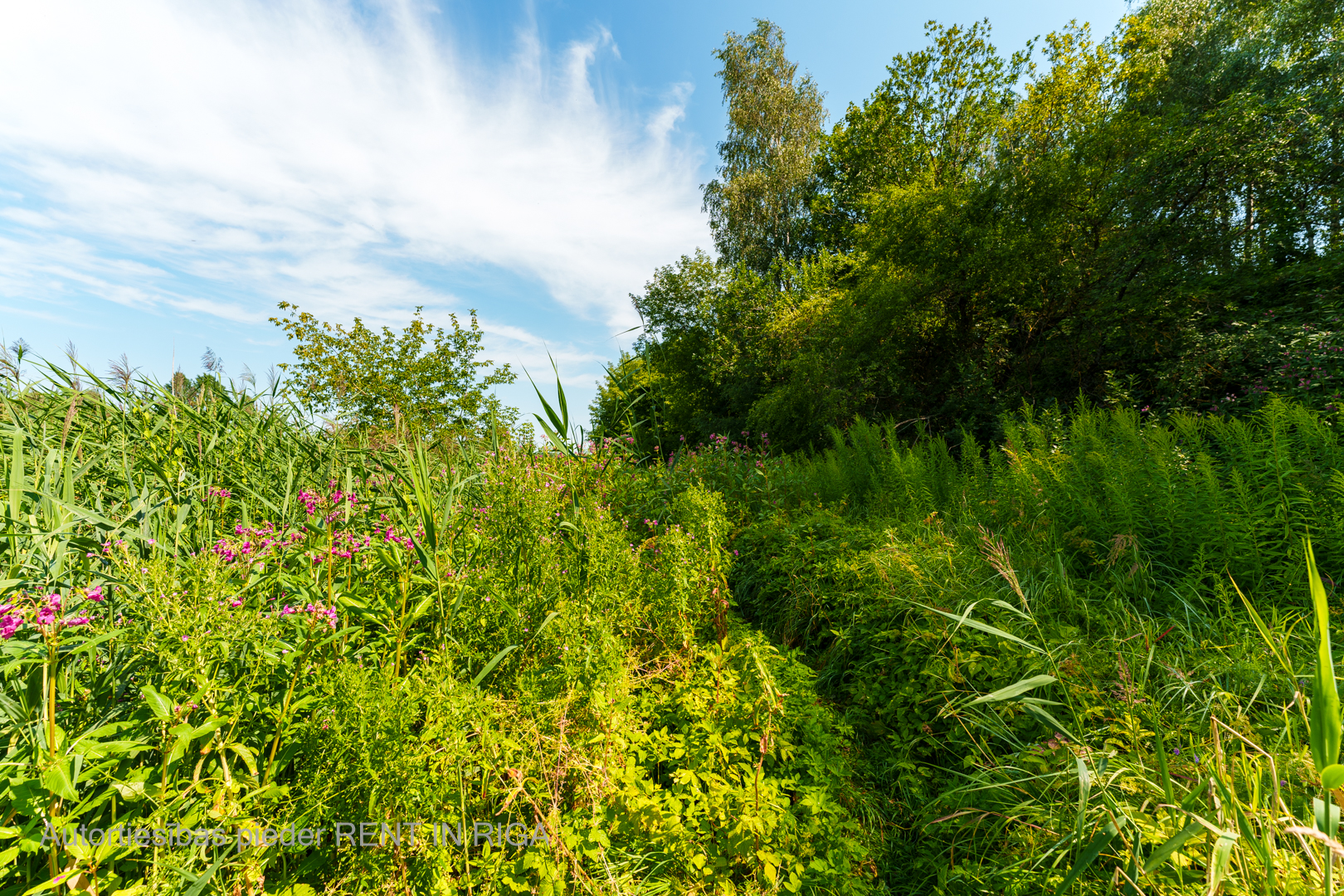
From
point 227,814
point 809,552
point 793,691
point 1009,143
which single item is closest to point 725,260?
point 1009,143

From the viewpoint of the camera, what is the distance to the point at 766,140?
599 inches

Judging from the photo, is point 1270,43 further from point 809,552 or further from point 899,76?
point 809,552

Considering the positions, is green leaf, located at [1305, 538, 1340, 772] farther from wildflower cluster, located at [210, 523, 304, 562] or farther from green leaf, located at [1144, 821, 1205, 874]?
wildflower cluster, located at [210, 523, 304, 562]

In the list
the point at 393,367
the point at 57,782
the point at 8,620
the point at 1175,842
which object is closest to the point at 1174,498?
the point at 1175,842

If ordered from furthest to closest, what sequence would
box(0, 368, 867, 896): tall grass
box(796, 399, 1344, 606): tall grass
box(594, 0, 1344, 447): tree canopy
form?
1. box(594, 0, 1344, 447): tree canopy
2. box(796, 399, 1344, 606): tall grass
3. box(0, 368, 867, 896): tall grass

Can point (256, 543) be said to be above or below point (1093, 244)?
below

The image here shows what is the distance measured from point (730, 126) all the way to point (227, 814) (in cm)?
1828

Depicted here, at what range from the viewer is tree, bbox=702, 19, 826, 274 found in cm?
1495

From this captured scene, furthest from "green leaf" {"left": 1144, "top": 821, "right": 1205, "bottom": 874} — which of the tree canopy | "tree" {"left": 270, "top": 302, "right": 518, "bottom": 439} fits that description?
"tree" {"left": 270, "top": 302, "right": 518, "bottom": 439}

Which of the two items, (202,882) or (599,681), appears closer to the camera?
(202,882)

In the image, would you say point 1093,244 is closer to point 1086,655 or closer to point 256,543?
point 1086,655

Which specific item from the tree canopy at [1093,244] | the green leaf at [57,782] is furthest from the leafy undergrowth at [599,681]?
the tree canopy at [1093,244]

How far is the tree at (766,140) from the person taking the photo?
15.0m

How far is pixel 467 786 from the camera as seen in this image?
1511 millimetres
